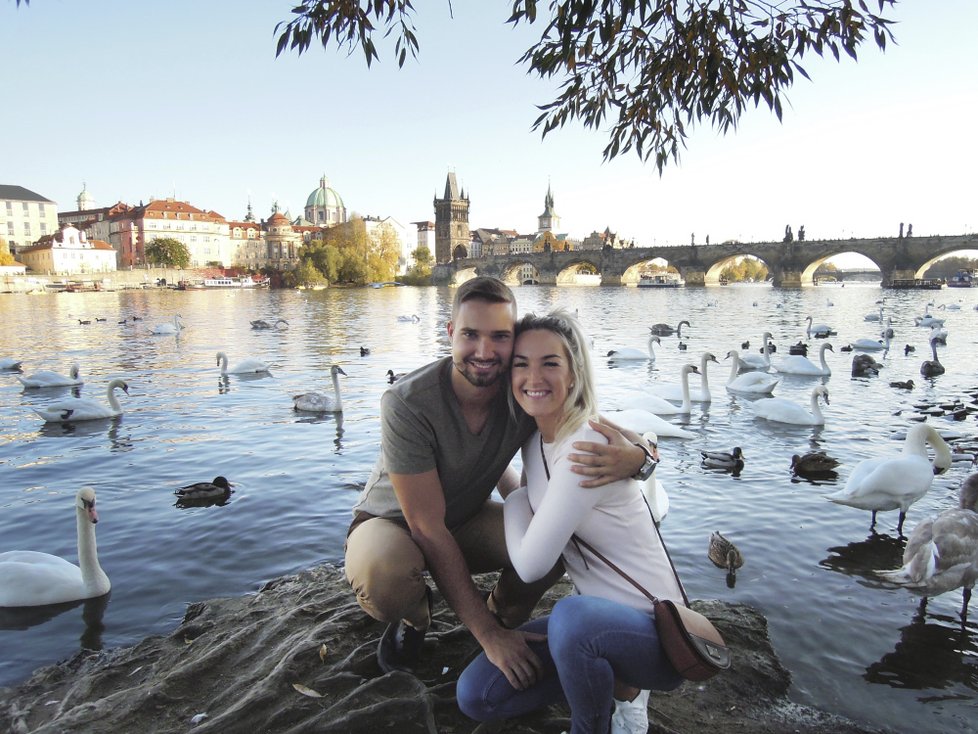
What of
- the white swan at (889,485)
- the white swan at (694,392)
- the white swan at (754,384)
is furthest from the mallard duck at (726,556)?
the white swan at (754,384)

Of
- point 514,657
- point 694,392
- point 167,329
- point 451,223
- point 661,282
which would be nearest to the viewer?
point 514,657

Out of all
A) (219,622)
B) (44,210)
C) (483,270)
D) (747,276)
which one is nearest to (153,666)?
(219,622)

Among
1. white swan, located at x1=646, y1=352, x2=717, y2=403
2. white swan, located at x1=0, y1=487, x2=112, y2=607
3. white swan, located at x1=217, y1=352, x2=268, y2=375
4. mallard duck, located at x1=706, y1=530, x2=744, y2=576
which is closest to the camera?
white swan, located at x1=0, y1=487, x2=112, y2=607

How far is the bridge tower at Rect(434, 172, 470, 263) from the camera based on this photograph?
436ft

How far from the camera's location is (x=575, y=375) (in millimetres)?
2248

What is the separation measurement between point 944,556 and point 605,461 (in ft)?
9.88

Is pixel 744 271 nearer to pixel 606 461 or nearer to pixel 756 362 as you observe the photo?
pixel 756 362

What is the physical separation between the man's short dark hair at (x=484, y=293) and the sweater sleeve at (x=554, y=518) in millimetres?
600

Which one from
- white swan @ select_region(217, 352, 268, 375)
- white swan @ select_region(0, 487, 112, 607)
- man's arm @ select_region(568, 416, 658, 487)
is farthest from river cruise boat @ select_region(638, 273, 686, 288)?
man's arm @ select_region(568, 416, 658, 487)

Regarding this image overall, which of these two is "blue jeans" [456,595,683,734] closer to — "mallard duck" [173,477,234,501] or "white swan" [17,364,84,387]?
"mallard duck" [173,477,234,501]

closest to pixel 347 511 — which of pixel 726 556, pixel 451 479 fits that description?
pixel 726 556

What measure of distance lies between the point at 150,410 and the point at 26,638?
7.20 metres

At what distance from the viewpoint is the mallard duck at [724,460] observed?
275 inches

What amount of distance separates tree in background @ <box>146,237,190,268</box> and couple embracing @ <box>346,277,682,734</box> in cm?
10227
